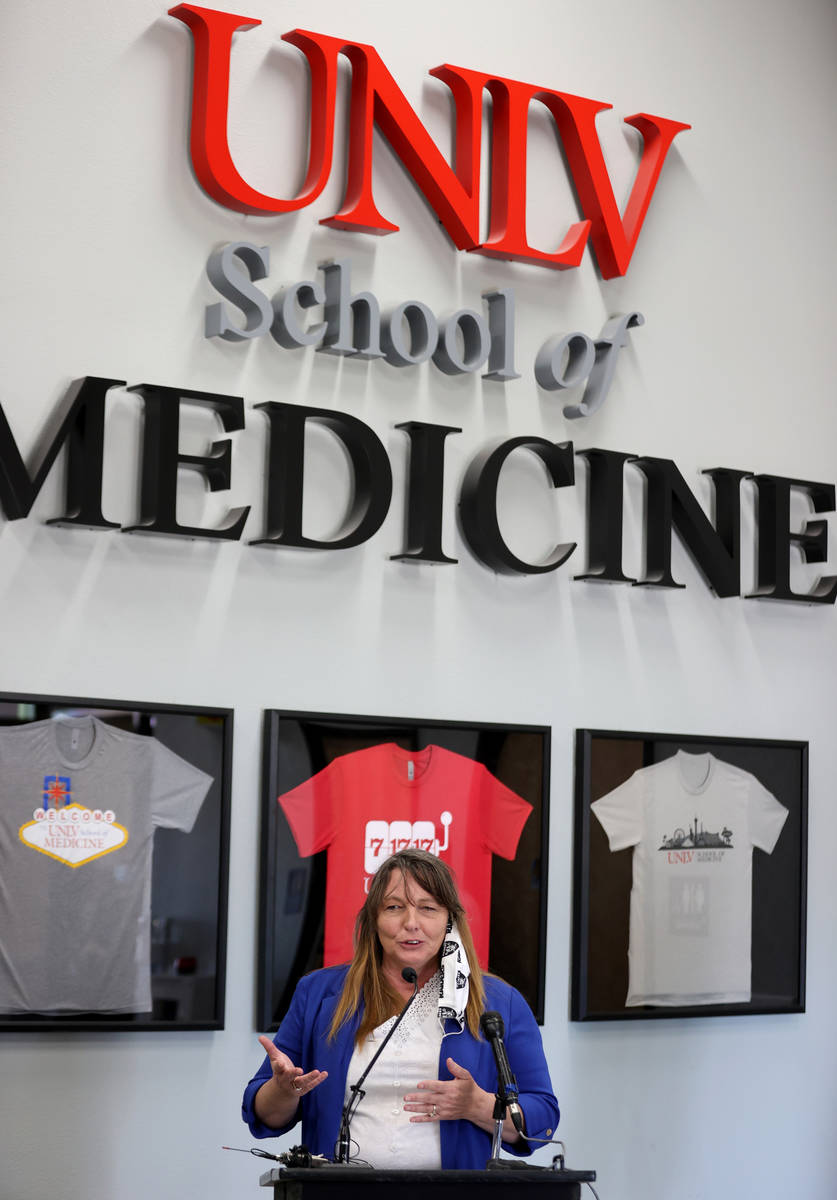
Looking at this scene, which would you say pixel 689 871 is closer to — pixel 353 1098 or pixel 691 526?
pixel 691 526

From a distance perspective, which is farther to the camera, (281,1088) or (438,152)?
(438,152)

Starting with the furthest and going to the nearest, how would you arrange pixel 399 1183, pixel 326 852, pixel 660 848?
pixel 660 848, pixel 326 852, pixel 399 1183

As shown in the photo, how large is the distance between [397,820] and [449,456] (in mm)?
964

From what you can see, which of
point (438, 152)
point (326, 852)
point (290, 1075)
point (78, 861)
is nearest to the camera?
point (290, 1075)

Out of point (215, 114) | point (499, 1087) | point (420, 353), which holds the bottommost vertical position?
point (499, 1087)

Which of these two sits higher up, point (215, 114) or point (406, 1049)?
point (215, 114)

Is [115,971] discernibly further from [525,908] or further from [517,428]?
[517,428]

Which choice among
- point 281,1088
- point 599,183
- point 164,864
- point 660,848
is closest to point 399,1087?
point 281,1088

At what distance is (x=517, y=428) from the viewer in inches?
161

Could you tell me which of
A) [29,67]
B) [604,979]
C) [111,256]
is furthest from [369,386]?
[604,979]

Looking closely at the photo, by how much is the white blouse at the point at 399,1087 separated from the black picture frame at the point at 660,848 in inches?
53.5

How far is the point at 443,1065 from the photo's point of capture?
8.82ft

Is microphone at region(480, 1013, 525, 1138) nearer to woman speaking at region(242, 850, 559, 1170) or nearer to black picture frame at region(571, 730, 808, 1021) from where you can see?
woman speaking at region(242, 850, 559, 1170)

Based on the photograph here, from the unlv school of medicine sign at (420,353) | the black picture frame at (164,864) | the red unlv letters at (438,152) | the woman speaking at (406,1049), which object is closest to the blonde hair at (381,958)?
the woman speaking at (406,1049)
